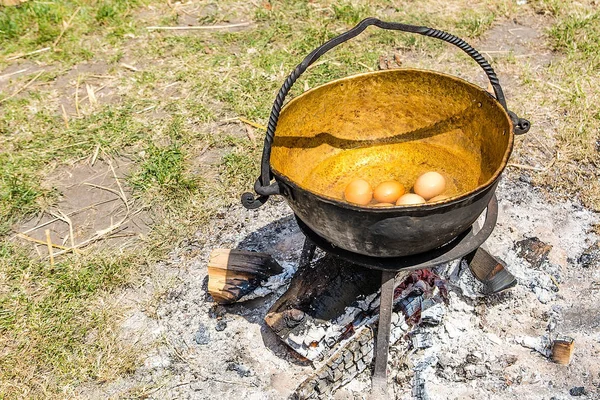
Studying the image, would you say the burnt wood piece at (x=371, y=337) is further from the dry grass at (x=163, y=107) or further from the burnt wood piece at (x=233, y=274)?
the dry grass at (x=163, y=107)

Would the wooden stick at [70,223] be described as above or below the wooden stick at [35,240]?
above

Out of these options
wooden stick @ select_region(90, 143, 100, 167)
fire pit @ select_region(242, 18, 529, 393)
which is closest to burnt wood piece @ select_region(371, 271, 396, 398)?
fire pit @ select_region(242, 18, 529, 393)

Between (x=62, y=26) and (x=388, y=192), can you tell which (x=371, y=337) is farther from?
(x=62, y=26)

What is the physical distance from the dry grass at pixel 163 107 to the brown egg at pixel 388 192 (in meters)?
1.40

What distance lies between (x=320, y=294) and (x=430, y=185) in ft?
2.54

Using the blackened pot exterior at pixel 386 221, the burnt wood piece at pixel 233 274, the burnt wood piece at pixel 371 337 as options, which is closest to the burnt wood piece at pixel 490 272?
the burnt wood piece at pixel 371 337

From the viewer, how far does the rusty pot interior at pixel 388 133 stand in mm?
2957

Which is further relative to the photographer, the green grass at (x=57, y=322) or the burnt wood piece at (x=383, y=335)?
the green grass at (x=57, y=322)

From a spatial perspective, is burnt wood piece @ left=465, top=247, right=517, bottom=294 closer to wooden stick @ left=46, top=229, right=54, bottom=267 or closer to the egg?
the egg

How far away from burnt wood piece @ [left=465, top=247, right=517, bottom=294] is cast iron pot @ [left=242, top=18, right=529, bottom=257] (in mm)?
474

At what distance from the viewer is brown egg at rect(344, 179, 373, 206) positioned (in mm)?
2936

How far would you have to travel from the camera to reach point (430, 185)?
290cm

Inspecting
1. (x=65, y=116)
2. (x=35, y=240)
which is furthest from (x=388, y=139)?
(x=65, y=116)

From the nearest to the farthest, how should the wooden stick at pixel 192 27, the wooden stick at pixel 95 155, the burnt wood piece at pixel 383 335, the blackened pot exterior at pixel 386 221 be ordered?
the blackened pot exterior at pixel 386 221
the burnt wood piece at pixel 383 335
the wooden stick at pixel 95 155
the wooden stick at pixel 192 27
